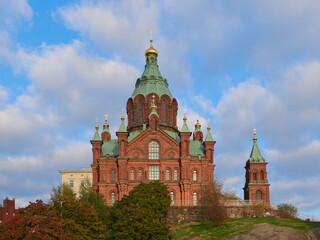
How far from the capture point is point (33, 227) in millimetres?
36875

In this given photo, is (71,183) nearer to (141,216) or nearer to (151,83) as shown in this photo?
(151,83)

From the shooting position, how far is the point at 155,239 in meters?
45.3

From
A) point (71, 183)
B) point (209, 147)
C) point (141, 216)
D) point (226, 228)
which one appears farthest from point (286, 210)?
point (71, 183)

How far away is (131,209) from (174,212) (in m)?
13.9

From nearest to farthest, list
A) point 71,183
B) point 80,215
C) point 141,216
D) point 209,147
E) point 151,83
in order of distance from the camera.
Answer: point 80,215, point 141,216, point 209,147, point 151,83, point 71,183

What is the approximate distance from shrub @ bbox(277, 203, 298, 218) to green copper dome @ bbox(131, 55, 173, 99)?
27255 millimetres

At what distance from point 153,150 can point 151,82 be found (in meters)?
15.6

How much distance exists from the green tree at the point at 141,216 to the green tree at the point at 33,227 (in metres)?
8.33

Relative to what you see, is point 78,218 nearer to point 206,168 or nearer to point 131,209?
point 131,209

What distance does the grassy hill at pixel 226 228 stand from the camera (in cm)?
4728

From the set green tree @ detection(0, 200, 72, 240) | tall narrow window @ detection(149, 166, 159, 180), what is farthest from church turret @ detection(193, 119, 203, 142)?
green tree @ detection(0, 200, 72, 240)

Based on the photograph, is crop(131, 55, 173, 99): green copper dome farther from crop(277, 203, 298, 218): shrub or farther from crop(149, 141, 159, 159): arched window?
crop(277, 203, 298, 218): shrub

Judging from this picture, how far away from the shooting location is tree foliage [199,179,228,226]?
169ft

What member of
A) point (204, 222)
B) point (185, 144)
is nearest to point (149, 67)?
point (185, 144)
